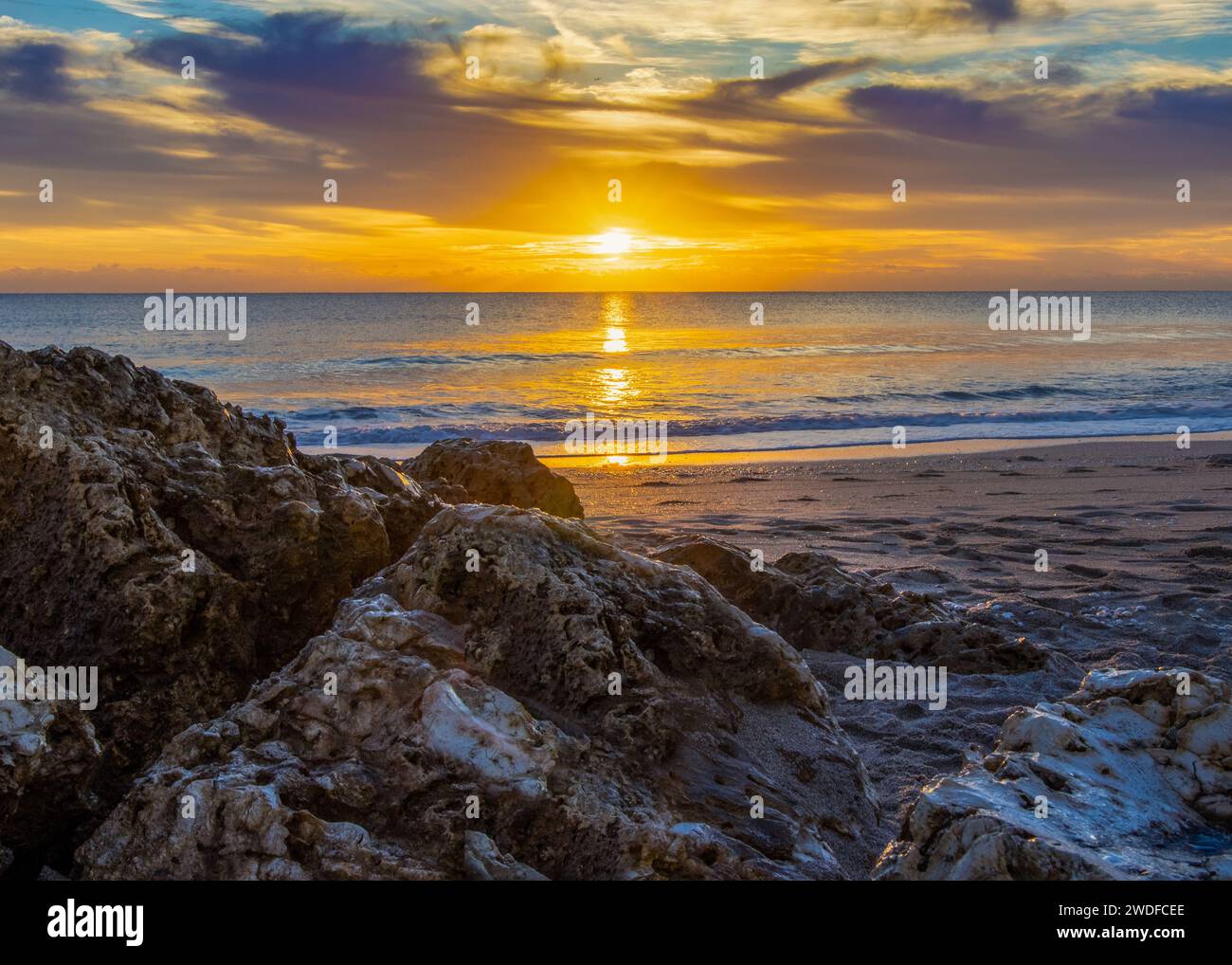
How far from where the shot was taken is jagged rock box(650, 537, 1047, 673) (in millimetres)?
5523

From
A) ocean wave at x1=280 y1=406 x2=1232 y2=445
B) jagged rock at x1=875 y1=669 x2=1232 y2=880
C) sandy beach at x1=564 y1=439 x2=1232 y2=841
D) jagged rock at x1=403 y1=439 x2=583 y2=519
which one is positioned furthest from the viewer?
ocean wave at x1=280 y1=406 x2=1232 y2=445

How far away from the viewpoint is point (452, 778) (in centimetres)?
288

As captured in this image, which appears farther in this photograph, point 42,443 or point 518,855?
point 42,443

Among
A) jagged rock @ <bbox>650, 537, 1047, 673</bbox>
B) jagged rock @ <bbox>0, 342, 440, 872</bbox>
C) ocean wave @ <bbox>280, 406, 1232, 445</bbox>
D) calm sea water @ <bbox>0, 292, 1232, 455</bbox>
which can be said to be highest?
calm sea water @ <bbox>0, 292, 1232, 455</bbox>

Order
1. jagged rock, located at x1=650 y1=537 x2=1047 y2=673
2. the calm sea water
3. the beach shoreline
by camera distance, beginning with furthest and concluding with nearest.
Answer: the calm sea water < the beach shoreline < jagged rock, located at x1=650 y1=537 x2=1047 y2=673

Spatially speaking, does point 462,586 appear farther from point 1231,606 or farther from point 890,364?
point 890,364

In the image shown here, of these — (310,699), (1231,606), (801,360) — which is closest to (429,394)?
(801,360)

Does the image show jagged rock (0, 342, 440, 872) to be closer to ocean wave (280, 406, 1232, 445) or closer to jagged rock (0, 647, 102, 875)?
jagged rock (0, 647, 102, 875)

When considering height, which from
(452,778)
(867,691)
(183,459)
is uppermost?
(183,459)

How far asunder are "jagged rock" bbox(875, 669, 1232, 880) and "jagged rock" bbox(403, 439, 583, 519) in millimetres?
4721

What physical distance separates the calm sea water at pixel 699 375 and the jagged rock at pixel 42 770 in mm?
14586

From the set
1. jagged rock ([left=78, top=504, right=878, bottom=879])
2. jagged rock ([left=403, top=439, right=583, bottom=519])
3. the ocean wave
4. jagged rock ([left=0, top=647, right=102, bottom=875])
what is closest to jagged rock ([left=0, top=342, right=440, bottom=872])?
jagged rock ([left=0, top=647, right=102, bottom=875])

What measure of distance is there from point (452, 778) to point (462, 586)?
0.81 metres

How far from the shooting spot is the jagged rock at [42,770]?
277 cm
